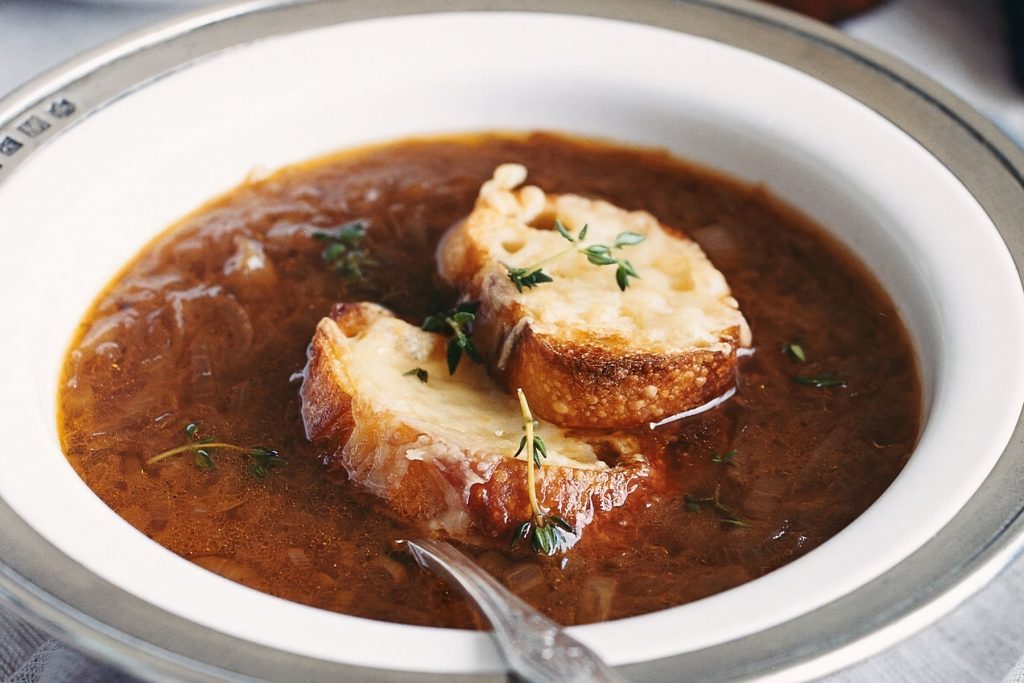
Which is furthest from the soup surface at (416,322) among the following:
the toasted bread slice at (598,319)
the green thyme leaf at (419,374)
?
the green thyme leaf at (419,374)

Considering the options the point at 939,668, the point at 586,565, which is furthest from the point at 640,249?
the point at 939,668

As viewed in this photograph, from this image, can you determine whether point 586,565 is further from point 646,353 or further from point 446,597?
point 646,353

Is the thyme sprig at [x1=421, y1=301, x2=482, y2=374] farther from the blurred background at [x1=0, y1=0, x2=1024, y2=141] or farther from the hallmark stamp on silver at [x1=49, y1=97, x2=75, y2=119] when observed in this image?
the blurred background at [x1=0, y1=0, x2=1024, y2=141]

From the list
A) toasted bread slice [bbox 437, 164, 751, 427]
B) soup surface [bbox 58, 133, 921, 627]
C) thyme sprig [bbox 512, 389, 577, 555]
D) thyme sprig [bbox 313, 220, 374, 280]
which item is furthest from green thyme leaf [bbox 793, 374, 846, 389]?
thyme sprig [bbox 313, 220, 374, 280]

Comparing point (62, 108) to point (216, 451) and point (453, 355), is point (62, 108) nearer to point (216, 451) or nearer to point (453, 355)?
→ point (216, 451)

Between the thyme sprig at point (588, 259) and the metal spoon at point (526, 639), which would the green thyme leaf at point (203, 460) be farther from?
the thyme sprig at point (588, 259)
